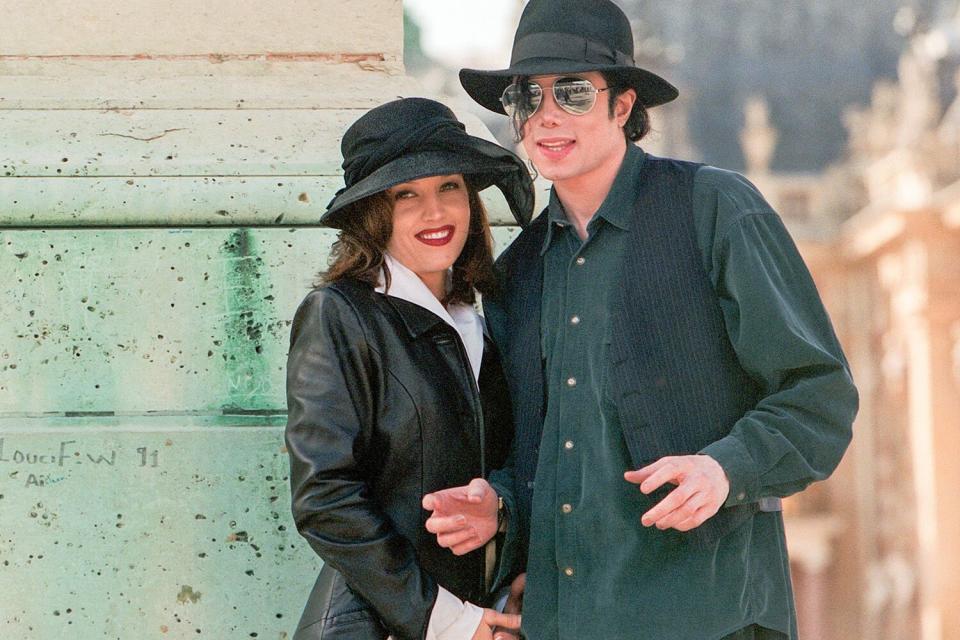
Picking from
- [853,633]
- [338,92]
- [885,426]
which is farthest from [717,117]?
[338,92]

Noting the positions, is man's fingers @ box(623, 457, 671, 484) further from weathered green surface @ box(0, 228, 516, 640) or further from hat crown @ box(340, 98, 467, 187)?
weathered green surface @ box(0, 228, 516, 640)

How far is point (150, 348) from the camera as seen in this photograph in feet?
10.3

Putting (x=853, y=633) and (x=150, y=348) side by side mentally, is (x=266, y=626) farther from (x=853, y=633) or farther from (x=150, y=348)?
(x=853, y=633)

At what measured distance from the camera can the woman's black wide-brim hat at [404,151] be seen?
102 inches

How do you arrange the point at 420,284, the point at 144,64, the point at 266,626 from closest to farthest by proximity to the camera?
the point at 420,284, the point at 266,626, the point at 144,64

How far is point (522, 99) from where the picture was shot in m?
2.66

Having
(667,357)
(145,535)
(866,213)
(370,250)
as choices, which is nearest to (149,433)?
(145,535)

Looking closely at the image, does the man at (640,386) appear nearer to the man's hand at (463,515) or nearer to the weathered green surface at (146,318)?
the man's hand at (463,515)

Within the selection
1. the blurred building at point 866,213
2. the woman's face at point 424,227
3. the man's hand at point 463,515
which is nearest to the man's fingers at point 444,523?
the man's hand at point 463,515

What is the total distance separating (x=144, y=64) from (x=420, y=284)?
1.15 metres

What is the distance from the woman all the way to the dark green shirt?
0.15 m

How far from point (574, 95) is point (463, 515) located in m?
0.76

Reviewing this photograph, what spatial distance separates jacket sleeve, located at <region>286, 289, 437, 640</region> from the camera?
237cm

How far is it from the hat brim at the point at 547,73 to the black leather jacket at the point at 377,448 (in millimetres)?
458
